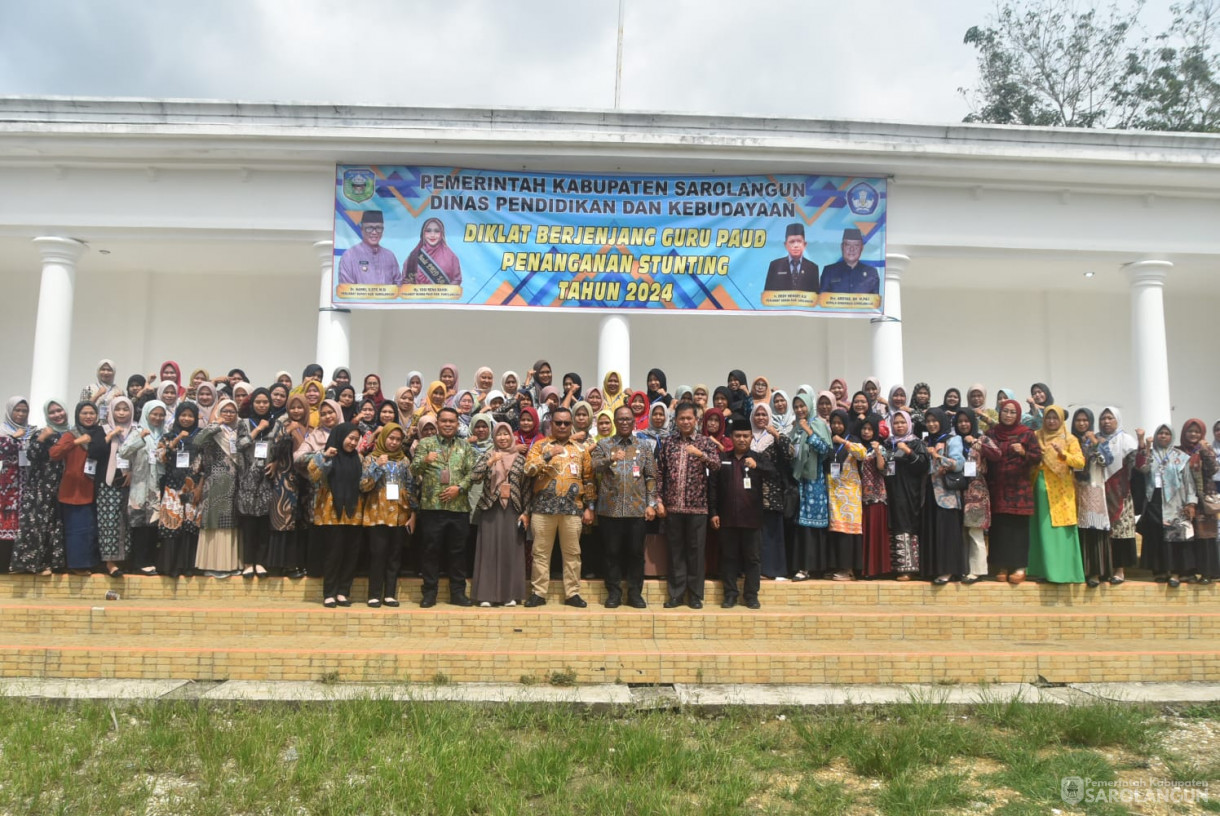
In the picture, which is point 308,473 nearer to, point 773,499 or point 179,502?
point 179,502

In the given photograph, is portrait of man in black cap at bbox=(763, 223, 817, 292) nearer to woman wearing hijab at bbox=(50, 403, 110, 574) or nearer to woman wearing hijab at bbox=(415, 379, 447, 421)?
woman wearing hijab at bbox=(415, 379, 447, 421)

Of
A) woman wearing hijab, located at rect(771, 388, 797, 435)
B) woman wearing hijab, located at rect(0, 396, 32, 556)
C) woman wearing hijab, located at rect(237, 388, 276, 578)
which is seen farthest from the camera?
woman wearing hijab, located at rect(771, 388, 797, 435)

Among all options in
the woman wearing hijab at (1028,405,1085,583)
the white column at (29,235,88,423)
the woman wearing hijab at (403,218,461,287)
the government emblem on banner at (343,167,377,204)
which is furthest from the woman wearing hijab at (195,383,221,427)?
Result: the woman wearing hijab at (1028,405,1085,583)

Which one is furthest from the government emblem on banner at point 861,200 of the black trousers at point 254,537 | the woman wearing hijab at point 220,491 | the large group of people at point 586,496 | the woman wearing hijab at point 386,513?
the black trousers at point 254,537

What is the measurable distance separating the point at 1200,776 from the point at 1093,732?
0.50 meters

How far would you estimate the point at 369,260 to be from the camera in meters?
9.68

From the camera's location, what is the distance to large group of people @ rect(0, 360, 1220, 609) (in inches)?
252

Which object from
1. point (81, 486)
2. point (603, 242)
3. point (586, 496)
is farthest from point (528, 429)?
point (81, 486)

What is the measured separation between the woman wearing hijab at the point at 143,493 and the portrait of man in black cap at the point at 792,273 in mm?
6455

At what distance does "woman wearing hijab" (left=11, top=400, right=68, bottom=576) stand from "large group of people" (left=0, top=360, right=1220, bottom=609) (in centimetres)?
2

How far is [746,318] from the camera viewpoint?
12328 millimetres

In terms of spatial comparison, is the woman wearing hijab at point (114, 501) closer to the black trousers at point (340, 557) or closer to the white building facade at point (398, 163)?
the black trousers at point (340, 557)

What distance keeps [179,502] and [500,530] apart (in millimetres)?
2620

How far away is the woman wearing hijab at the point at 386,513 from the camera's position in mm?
6309
